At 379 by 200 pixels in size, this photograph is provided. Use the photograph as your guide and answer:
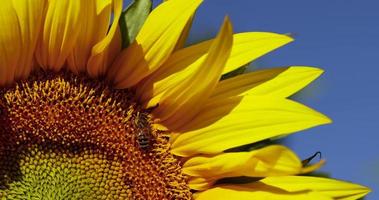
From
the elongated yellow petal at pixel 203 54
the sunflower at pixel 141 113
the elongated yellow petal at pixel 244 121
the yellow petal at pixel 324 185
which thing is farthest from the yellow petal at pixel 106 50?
the yellow petal at pixel 324 185

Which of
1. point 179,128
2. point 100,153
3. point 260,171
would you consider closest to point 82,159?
point 100,153

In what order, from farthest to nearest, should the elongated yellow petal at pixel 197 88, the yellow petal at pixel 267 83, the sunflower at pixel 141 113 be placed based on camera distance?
1. the yellow petal at pixel 267 83
2. the sunflower at pixel 141 113
3. the elongated yellow petal at pixel 197 88

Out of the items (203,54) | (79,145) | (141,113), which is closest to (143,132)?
(141,113)

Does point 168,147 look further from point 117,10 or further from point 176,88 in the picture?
point 117,10

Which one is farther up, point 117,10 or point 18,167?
point 117,10

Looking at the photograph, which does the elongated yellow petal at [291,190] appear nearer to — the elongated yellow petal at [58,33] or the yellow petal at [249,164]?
the yellow petal at [249,164]

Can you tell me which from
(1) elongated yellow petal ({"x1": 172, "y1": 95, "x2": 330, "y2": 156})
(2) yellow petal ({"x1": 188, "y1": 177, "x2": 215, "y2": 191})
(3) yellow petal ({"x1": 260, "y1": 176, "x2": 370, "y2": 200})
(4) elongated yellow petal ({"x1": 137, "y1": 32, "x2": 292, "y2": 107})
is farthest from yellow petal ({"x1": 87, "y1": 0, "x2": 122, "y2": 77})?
(3) yellow petal ({"x1": 260, "y1": 176, "x2": 370, "y2": 200})
